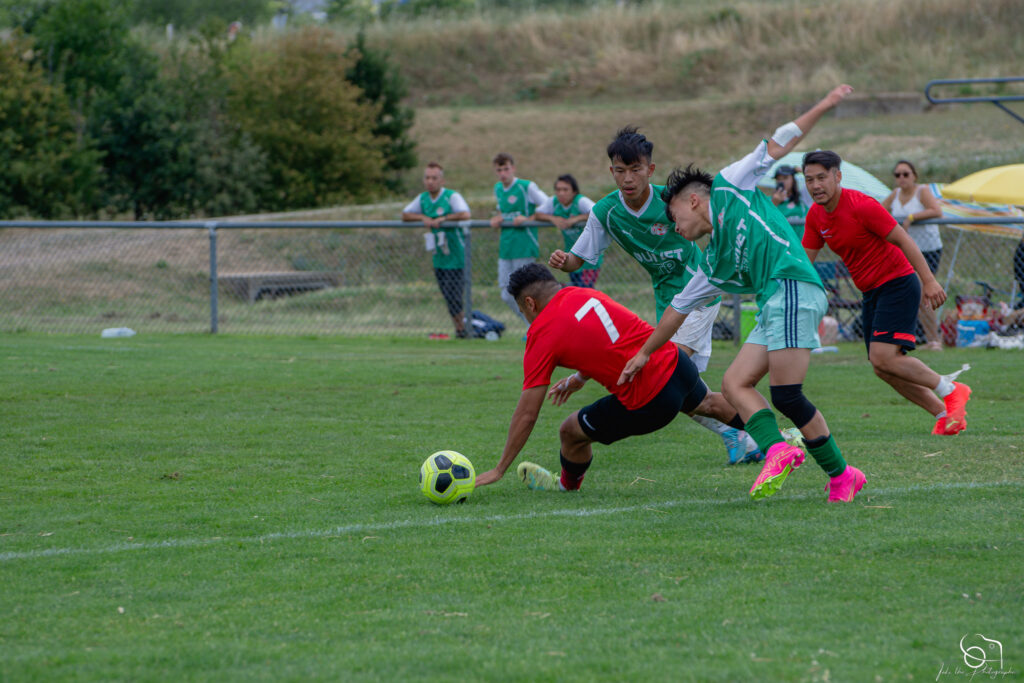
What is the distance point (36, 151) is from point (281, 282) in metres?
12.6

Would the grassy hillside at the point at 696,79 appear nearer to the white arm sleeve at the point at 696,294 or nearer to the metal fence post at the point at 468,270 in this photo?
the metal fence post at the point at 468,270

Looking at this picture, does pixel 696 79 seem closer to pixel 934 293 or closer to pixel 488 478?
pixel 934 293

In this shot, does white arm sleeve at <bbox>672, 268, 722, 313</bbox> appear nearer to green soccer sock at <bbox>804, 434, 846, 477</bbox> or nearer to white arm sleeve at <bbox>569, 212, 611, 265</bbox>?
green soccer sock at <bbox>804, 434, 846, 477</bbox>

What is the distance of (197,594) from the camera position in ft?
13.7

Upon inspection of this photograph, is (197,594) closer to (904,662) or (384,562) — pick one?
(384,562)

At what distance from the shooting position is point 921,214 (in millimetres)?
13109

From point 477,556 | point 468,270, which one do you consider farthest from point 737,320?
point 477,556

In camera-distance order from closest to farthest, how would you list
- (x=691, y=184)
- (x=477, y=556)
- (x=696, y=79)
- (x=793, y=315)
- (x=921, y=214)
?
(x=477, y=556)
(x=793, y=315)
(x=691, y=184)
(x=921, y=214)
(x=696, y=79)

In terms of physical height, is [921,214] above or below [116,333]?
above

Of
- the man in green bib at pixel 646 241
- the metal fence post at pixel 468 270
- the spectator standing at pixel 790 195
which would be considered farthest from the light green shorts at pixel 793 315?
the metal fence post at pixel 468 270

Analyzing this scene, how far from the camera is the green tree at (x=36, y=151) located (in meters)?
26.5

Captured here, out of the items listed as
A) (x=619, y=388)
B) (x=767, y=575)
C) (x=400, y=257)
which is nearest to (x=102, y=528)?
(x=619, y=388)

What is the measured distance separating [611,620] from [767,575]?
2.64ft

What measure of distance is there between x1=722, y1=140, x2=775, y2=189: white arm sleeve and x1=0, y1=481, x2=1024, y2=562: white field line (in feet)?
5.35
